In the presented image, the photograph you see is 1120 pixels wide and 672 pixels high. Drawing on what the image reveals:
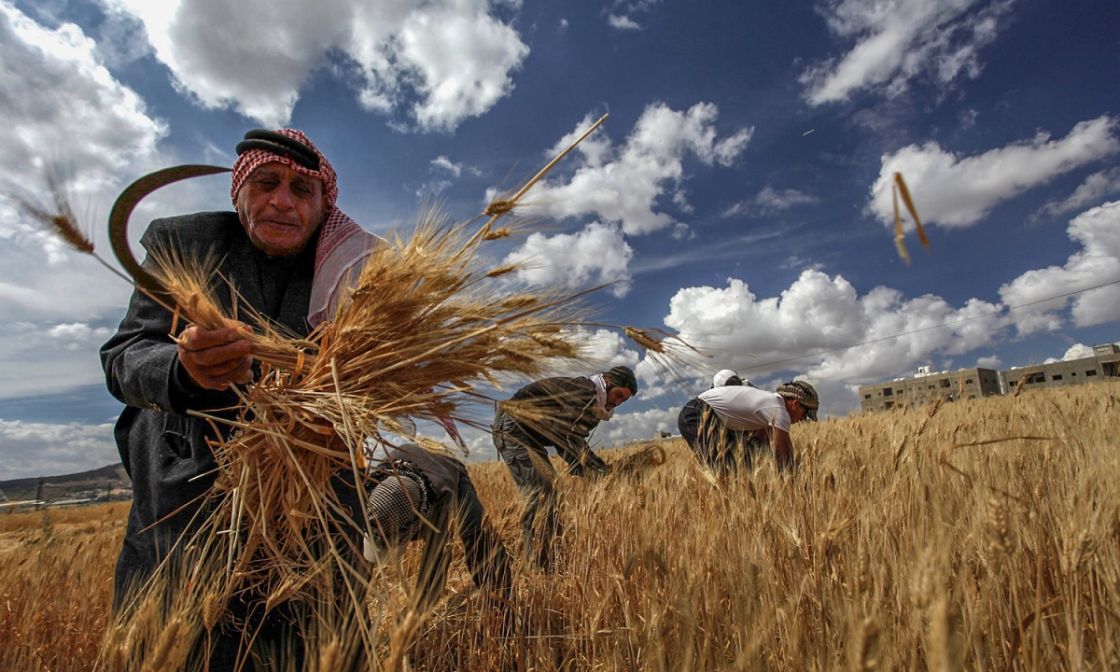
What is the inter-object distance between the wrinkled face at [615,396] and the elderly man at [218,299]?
3.07 meters

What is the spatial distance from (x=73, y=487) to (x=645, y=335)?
26055 mm

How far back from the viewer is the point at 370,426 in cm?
100

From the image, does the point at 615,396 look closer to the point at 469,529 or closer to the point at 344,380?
the point at 469,529

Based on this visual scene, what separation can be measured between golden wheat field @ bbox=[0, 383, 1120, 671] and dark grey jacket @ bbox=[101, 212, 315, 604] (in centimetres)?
52

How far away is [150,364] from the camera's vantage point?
1.10 meters

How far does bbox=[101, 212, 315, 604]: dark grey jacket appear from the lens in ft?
3.66

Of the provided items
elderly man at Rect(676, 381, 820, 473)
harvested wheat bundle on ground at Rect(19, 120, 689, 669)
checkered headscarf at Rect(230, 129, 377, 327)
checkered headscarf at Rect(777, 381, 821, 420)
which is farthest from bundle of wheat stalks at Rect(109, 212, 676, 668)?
checkered headscarf at Rect(777, 381, 821, 420)

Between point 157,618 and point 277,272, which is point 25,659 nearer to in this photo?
point 157,618

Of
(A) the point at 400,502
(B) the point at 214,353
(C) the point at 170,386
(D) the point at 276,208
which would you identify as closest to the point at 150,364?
(C) the point at 170,386

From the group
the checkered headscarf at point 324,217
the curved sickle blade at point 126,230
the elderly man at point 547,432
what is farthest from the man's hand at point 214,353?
the elderly man at point 547,432

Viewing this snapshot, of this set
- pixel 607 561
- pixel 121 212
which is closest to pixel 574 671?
pixel 607 561

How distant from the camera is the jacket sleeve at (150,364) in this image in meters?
1.08

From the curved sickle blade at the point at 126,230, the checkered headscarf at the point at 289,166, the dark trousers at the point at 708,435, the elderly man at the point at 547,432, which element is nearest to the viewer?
the curved sickle blade at the point at 126,230

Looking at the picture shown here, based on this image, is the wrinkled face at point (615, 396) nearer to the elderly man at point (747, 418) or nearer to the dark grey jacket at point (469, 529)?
the elderly man at point (747, 418)
